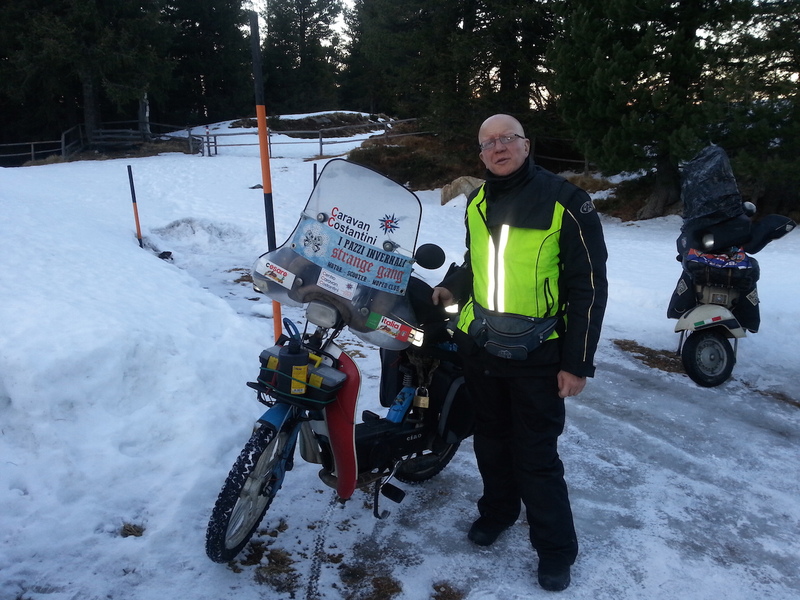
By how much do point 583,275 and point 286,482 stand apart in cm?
194

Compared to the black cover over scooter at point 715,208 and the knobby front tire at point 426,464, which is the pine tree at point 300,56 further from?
the knobby front tire at point 426,464

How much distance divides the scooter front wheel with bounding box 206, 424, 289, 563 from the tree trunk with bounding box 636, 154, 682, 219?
11.3 meters

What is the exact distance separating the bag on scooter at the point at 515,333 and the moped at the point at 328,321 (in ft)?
1.14

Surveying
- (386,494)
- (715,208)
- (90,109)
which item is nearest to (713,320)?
(715,208)

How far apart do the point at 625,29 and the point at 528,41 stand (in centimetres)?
393

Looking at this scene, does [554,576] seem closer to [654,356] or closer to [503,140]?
[503,140]

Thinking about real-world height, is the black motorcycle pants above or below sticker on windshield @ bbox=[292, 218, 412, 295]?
below

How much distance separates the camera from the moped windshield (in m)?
2.58

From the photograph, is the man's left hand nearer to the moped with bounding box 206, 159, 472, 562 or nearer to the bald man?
the bald man

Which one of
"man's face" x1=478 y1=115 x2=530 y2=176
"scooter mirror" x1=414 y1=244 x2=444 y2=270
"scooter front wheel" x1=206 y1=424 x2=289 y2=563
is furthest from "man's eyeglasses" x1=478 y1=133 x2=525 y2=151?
"scooter front wheel" x1=206 y1=424 x2=289 y2=563

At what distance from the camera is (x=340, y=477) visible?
2781mm

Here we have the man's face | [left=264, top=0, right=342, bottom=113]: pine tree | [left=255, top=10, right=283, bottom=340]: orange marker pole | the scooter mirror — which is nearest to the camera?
the man's face

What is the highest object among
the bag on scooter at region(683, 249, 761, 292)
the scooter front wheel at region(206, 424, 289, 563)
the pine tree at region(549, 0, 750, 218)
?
the pine tree at region(549, 0, 750, 218)

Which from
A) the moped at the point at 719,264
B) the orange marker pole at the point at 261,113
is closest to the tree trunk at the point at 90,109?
the orange marker pole at the point at 261,113
